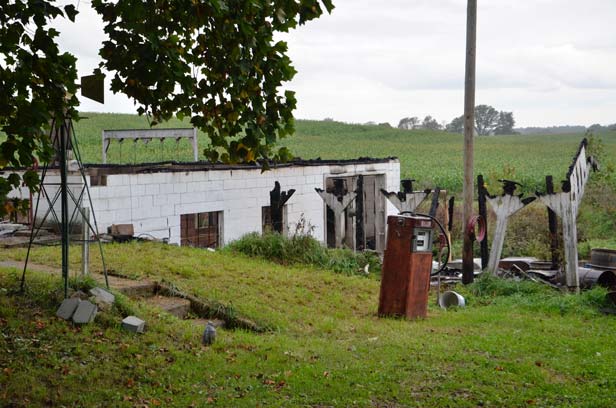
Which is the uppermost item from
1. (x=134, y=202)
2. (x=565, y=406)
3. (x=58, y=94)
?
(x=58, y=94)

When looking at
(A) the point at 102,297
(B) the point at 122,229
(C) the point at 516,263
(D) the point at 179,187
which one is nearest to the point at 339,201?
(D) the point at 179,187

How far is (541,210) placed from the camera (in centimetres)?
2525

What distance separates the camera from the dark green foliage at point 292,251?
52.6 feet

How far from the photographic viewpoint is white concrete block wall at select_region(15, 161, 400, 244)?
15.8 metres

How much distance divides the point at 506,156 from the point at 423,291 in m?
52.2

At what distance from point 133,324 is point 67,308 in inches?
31.1

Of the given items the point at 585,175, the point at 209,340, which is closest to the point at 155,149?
the point at 585,175

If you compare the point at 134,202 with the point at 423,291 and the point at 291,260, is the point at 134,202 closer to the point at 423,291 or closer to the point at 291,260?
the point at 291,260

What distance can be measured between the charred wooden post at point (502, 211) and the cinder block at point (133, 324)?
29.0ft

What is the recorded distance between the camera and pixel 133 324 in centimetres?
873

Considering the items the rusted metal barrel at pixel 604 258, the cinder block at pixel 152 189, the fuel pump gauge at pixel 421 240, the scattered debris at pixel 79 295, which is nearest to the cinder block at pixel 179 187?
the cinder block at pixel 152 189

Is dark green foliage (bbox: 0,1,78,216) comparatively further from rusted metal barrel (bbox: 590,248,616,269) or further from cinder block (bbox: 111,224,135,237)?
rusted metal barrel (bbox: 590,248,616,269)

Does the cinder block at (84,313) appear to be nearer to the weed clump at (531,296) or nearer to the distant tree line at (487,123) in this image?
the weed clump at (531,296)

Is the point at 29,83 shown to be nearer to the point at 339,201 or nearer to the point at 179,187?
the point at 179,187
